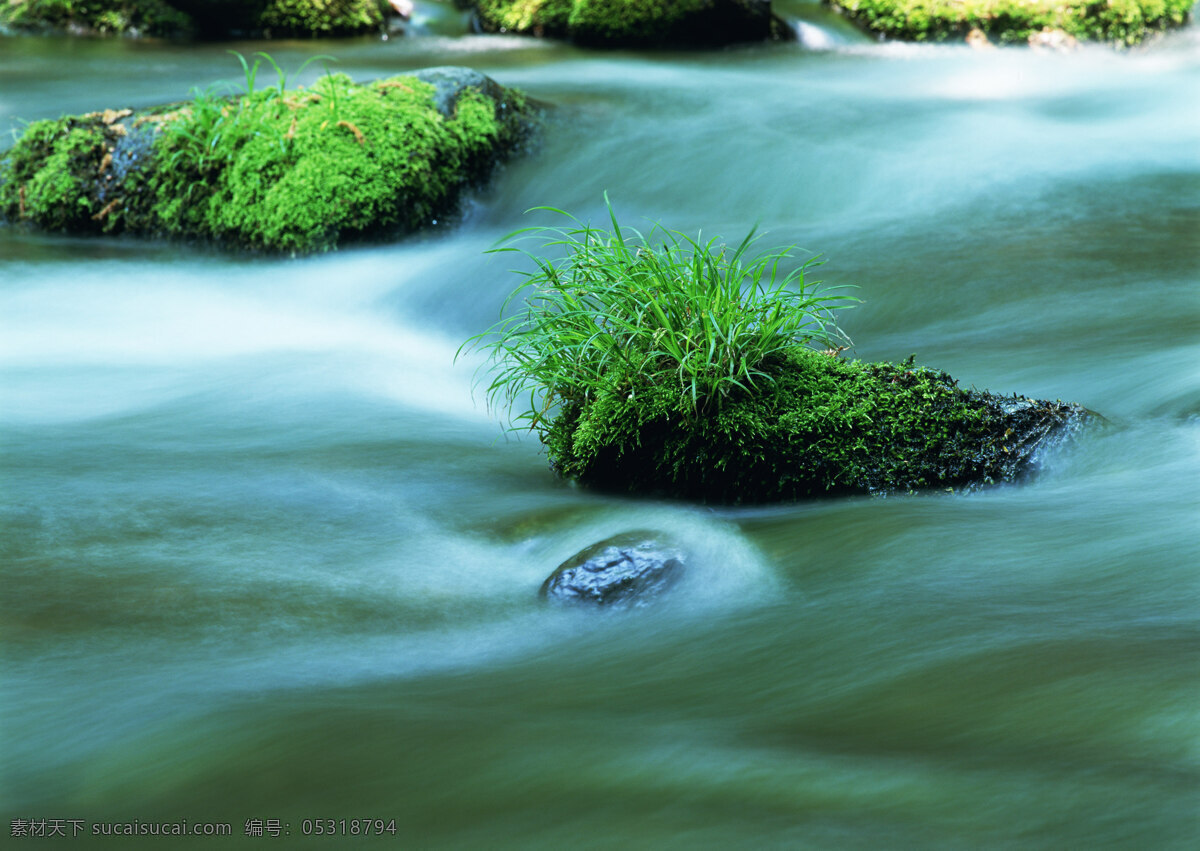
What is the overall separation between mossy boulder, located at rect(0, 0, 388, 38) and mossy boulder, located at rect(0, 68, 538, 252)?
4782mm

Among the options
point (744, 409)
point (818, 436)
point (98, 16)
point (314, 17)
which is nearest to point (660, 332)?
point (744, 409)

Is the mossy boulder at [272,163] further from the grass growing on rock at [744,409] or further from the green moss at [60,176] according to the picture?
the grass growing on rock at [744,409]

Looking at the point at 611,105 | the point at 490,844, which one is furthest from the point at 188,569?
the point at 611,105

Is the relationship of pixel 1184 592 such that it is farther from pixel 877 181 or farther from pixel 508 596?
pixel 877 181

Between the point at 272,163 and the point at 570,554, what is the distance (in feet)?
13.7

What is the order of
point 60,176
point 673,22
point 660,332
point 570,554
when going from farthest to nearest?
point 673,22
point 60,176
point 660,332
point 570,554

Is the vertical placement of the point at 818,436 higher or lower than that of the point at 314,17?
lower

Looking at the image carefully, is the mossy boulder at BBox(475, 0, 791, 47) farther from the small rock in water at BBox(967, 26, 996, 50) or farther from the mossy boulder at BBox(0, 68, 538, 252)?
the mossy boulder at BBox(0, 68, 538, 252)

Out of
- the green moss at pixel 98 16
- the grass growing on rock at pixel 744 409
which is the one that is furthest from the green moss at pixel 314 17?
the grass growing on rock at pixel 744 409

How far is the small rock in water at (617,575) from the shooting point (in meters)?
2.71

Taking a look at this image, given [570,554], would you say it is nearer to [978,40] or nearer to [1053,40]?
[978,40]

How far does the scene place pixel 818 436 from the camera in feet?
11.1

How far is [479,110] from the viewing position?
6789 millimetres

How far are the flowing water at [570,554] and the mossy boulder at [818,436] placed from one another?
15cm
